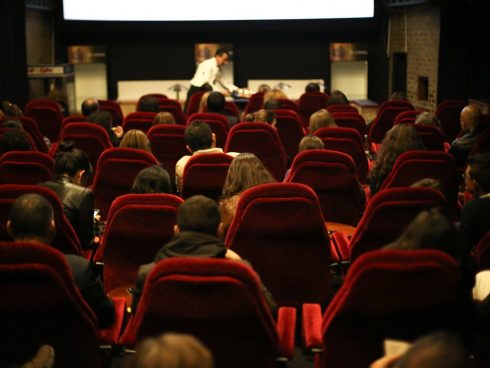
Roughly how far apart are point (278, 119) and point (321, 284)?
15.5ft

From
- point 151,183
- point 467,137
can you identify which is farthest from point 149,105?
point 151,183

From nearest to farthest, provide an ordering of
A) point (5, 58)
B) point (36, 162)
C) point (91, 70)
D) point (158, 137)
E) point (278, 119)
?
point (36, 162) < point (158, 137) < point (278, 119) < point (5, 58) < point (91, 70)

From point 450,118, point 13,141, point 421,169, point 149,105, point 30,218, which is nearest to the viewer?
point 30,218

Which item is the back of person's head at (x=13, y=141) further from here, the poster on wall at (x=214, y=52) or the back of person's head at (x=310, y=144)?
the poster on wall at (x=214, y=52)

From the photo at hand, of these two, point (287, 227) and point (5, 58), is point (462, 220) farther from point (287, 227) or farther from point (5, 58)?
point (5, 58)

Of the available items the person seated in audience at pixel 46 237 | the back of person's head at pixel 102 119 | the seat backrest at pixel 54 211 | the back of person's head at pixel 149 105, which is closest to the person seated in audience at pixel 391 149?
the seat backrest at pixel 54 211

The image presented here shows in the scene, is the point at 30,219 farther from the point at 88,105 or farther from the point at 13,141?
the point at 88,105

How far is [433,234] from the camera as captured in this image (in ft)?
8.89

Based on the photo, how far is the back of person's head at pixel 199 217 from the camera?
2826mm

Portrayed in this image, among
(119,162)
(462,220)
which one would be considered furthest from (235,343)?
(119,162)

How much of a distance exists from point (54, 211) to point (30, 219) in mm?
636

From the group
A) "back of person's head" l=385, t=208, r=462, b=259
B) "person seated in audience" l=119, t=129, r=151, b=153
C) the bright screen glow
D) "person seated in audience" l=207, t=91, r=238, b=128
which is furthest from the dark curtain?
"back of person's head" l=385, t=208, r=462, b=259

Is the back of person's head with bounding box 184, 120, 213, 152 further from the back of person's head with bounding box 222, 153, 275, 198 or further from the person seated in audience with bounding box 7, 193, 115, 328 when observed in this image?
the person seated in audience with bounding box 7, 193, 115, 328

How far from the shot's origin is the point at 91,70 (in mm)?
15578
